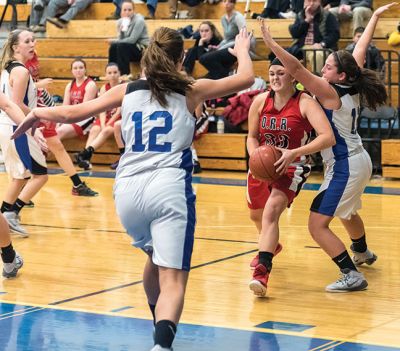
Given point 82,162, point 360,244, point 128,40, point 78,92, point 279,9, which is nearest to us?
point 360,244

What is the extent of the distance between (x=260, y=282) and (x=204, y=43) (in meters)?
8.82

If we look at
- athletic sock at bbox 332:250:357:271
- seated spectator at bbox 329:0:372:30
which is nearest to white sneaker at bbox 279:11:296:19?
seated spectator at bbox 329:0:372:30

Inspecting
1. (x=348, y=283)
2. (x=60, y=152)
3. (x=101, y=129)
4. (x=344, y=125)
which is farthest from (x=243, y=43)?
(x=101, y=129)

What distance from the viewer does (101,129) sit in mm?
14266

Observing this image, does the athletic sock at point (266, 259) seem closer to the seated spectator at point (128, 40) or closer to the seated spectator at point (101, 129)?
the seated spectator at point (101, 129)

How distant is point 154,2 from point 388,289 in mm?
10665

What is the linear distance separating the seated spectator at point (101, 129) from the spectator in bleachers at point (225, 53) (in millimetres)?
1333

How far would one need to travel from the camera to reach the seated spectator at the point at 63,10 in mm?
17422

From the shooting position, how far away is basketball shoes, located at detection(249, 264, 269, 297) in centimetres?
631

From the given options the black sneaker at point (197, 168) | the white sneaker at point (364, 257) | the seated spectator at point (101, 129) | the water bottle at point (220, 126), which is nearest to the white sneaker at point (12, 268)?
the white sneaker at point (364, 257)

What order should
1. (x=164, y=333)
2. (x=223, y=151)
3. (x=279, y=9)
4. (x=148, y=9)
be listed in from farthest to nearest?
(x=148, y=9), (x=279, y=9), (x=223, y=151), (x=164, y=333)

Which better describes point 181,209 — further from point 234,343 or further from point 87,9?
point 87,9

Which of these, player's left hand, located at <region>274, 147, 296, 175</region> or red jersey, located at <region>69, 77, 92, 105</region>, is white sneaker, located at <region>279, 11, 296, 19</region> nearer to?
red jersey, located at <region>69, 77, 92, 105</region>

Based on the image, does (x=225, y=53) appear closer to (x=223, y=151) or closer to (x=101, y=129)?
(x=223, y=151)
